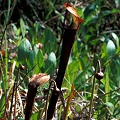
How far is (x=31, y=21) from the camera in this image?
136 inches

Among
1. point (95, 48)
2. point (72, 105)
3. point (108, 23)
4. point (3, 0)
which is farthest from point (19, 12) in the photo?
point (72, 105)

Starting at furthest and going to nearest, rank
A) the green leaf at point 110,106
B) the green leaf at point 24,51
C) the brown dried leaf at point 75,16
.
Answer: the green leaf at point 24,51 → the green leaf at point 110,106 → the brown dried leaf at point 75,16

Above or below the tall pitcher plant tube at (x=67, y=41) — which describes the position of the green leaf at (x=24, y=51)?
above

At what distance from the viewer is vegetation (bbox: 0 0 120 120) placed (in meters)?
1.30

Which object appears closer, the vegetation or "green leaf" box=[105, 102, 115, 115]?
the vegetation

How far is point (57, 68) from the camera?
195 centimetres

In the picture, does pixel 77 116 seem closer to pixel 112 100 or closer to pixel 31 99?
pixel 112 100

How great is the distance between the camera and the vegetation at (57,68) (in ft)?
4.27

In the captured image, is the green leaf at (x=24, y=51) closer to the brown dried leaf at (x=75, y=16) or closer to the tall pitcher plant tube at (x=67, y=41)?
the tall pitcher plant tube at (x=67, y=41)

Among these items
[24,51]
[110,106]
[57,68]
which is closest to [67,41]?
[110,106]

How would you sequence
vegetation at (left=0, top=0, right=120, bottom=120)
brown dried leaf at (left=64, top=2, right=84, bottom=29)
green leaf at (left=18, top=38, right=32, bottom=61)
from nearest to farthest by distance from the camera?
1. brown dried leaf at (left=64, top=2, right=84, bottom=29)
2. vegetation at (left=0, top=0, right=120, bottom=120)
3. green leaf at (left=18, top=38, right=32, bottom=61)

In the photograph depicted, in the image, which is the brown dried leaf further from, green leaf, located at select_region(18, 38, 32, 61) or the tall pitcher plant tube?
green leaf, located at select_region(18, 38, 32, 61)

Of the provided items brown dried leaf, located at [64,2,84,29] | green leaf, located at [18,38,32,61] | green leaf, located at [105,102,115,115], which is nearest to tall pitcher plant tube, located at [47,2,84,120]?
brown dried leaf, located at [64,2,84,29]

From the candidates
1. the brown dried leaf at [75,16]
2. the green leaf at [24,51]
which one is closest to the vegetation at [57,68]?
the green leaf at [24,51]
